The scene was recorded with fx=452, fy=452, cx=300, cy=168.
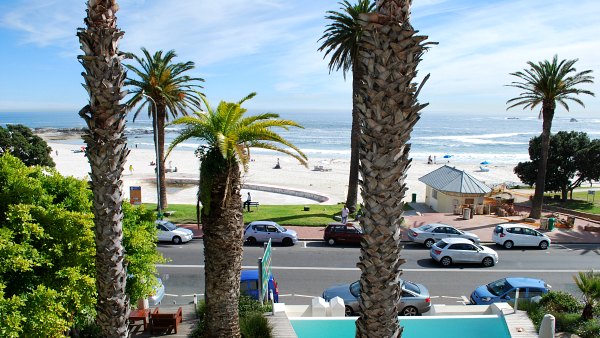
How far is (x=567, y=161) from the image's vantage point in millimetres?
41500

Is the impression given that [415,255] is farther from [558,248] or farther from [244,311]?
[244,311]

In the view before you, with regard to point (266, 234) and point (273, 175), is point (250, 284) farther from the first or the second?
point (273, 175)

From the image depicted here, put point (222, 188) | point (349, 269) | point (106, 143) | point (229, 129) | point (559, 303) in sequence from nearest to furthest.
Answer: point (106, 143), point (222, 188), point (229, 129), point (559, 303), point (349, 269)

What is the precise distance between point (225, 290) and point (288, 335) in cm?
354

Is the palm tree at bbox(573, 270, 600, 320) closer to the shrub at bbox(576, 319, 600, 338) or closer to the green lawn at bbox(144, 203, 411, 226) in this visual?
the shrub at bbox(576, 319, 600, 338)

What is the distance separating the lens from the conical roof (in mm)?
34094

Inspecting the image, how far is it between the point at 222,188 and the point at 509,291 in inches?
466

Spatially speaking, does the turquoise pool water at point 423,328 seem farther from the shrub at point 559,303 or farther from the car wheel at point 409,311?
the shrub at point 559,303

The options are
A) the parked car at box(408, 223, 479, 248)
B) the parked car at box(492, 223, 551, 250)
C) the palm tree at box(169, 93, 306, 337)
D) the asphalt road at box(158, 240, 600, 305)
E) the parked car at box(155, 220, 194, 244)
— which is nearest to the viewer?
the palm tree at box(169, 93, 306, 337)

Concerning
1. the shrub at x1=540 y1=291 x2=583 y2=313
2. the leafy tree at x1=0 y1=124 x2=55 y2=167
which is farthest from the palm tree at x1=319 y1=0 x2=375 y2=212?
the leafy tree at x1=0 y1=124 x2=55 y2=167

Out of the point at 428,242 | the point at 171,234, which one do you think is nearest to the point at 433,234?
the point at 428,242

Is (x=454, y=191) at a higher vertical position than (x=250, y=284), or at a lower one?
higher

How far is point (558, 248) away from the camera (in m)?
26.5

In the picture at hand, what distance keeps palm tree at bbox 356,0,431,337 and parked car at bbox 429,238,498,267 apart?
16.9 metres
